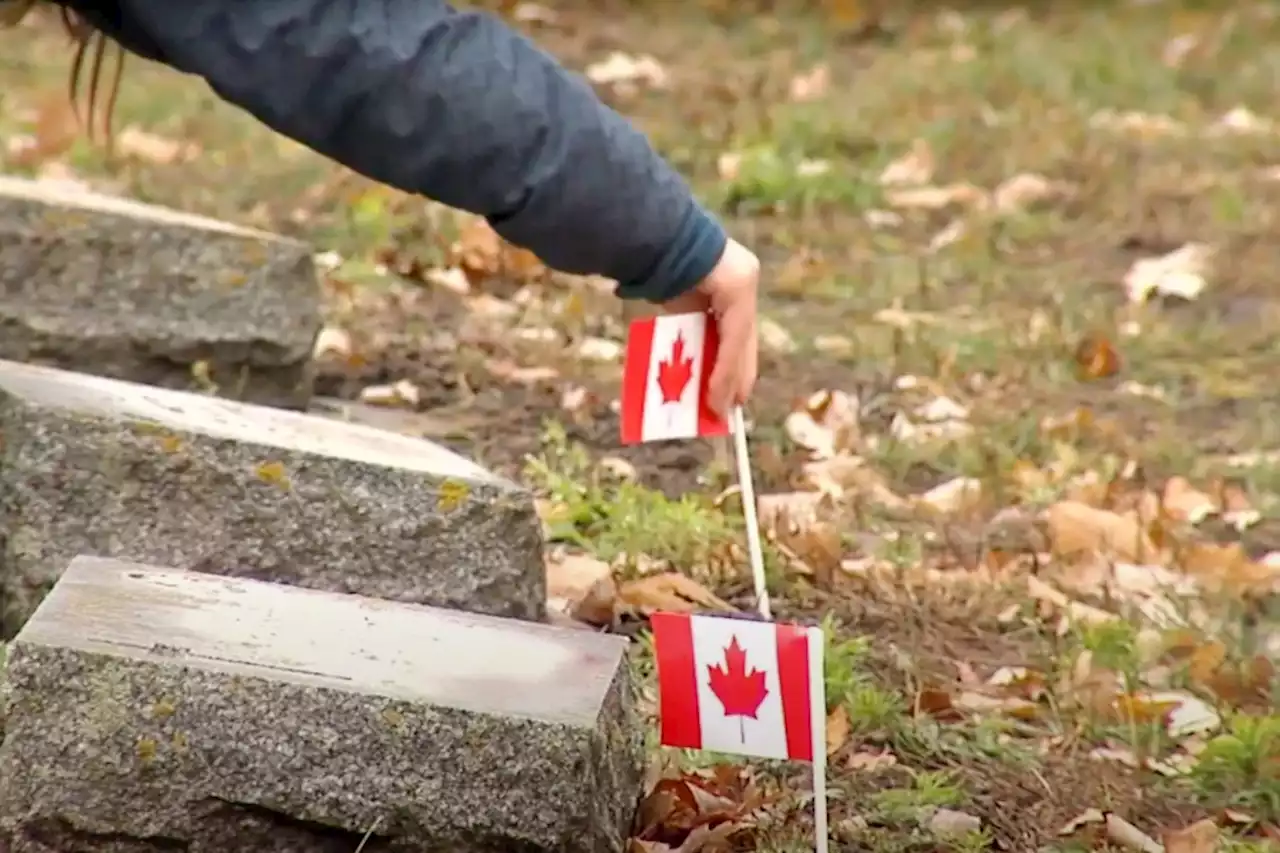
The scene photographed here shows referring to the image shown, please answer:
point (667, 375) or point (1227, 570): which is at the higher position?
point (667, 375)

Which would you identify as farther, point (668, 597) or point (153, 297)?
point (153, 297)

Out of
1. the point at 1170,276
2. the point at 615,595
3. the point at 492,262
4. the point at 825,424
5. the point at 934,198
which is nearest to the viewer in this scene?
the point at 615,595

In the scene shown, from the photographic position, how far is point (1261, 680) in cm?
241

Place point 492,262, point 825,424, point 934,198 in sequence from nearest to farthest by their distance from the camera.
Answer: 1. point 825,424
2. point 492,262
3. point 934,198

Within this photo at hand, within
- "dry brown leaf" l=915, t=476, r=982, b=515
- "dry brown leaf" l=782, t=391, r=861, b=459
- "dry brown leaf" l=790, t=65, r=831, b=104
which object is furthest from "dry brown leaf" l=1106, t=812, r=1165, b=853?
"dry brown leaf" l=790, t=65, r=831, b=104

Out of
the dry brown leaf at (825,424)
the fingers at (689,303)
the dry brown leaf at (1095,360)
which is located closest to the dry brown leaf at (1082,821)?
the fingers at (689,303)

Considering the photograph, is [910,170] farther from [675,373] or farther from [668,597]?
[675,373]

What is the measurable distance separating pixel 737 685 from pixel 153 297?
159cm

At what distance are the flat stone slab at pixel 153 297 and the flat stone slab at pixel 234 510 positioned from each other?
779 millimetres

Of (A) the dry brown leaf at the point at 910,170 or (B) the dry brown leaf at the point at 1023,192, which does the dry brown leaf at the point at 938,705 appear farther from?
(A) the dry brown leaf at the point at 910,170

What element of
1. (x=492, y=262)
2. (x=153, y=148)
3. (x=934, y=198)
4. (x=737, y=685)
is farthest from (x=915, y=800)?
(x=153, y=148)

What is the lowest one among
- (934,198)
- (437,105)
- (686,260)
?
A: (934,198)

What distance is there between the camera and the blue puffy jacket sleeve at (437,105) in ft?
5.62

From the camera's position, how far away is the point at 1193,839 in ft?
6.59
